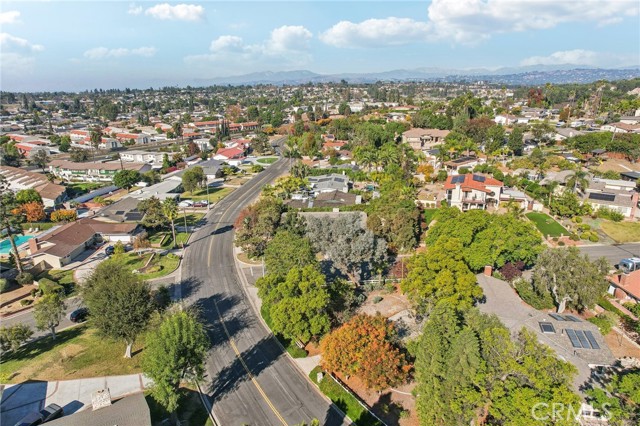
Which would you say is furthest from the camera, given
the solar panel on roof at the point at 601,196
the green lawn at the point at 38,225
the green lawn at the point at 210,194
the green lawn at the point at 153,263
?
the green lawn at the point at 210,194

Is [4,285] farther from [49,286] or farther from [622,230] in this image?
[622,230]

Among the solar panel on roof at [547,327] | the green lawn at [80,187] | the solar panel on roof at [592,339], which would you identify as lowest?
the solar panel on roof at [592,339]

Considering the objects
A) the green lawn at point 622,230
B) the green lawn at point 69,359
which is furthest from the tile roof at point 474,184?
the green lawn at point 69,359

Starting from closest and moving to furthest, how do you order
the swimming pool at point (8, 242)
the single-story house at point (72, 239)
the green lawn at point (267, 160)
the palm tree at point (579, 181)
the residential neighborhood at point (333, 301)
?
the residential neighborhood at point (333, 301)
the single-story house at point (72, 239)
the swimming pool at point (8, 242)
the palm tree at point (579, 181)
the green lawn at point (267, 160)

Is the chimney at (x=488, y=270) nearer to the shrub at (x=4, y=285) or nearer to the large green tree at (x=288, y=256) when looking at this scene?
the large green tree at (x=288, y=256)

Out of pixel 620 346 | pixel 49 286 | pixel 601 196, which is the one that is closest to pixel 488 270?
pixel 620 346

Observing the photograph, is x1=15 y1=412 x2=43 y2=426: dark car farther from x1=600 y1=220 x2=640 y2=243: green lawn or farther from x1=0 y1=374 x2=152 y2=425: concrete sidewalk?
x1=600 y1=220 x2=640 y2=243: green lawn
